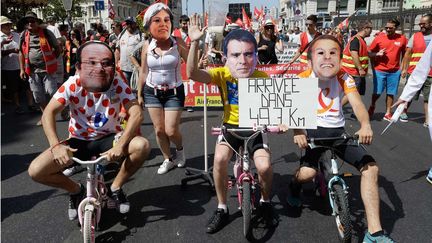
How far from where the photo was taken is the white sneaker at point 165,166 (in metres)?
4.65

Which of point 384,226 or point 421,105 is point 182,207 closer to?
point 384,226

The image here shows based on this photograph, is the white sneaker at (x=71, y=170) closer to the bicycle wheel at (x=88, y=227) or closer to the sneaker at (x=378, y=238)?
the bicycle wheel at (x=88, y=227)

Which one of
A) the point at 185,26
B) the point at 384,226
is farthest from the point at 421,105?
the point at 384,226

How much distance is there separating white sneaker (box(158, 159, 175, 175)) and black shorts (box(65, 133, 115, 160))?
55.7 inches

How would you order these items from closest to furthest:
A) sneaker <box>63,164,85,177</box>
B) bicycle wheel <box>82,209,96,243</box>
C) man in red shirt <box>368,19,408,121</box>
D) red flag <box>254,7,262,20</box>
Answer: bicycle wheel <box>82,209,96,243</box>, sneaker <box>63,164,85,177</box>, man in red shirt <box>368,19,408,121</box>, red flag <box>254,7,262,20</box>

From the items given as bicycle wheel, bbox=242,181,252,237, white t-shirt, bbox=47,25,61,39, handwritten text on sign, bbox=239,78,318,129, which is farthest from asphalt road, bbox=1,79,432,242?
white t-shirt, bbox=47,25,61,39

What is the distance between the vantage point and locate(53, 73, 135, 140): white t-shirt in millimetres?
3236

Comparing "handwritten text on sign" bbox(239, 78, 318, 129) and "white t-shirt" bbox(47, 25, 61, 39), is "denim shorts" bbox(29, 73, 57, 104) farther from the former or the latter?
"handwritten text on sign" bbox(239, 78, 318, 129)

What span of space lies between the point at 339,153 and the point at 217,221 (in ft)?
3.86

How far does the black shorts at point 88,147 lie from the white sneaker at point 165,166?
1415mm

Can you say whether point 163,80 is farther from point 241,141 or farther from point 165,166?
point 241,141

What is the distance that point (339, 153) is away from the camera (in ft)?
10.5

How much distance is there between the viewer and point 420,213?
11.6 ft

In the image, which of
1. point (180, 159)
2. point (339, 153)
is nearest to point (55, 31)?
A: point (180, 159)
